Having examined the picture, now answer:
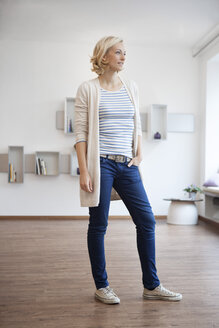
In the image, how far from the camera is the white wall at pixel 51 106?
231 inches

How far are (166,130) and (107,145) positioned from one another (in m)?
3.96

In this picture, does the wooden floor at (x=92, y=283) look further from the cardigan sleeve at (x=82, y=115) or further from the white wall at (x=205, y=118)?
the white wall at (x=205, y=118)

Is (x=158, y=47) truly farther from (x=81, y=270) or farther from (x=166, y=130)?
(x=81, y=270)

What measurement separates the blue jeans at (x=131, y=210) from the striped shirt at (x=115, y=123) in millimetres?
72

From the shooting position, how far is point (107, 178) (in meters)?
2.04

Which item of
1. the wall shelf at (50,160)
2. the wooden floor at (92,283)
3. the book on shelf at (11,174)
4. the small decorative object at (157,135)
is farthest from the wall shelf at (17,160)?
the small decorative object at (157,135)

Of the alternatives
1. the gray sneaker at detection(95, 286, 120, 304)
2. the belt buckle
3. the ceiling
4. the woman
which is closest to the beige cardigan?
the woman

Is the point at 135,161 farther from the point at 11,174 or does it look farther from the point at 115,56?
the point at 11,174

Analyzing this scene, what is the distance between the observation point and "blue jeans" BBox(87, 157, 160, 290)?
2.05 m

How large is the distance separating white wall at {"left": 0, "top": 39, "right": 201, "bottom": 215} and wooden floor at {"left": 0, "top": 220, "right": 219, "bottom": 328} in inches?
55.2

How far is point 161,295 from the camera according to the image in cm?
211

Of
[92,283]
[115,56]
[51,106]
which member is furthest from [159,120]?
[115,56]

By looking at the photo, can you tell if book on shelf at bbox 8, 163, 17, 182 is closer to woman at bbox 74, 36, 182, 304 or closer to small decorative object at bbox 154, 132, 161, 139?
small decorative object at bbox 154, 132, 161, 139

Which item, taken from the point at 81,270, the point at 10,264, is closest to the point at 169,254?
the point at 81,270
